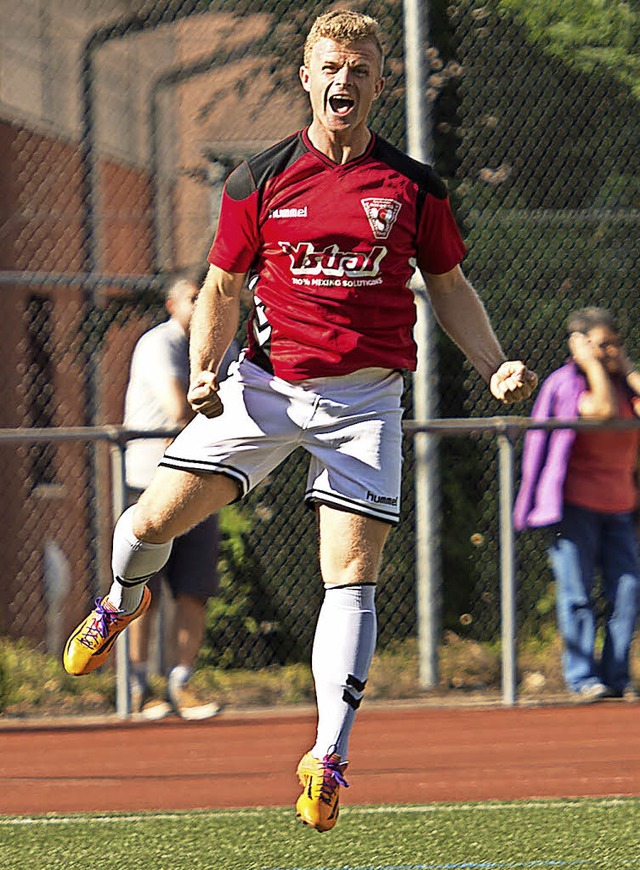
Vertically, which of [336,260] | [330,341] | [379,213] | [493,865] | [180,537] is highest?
[379,213]

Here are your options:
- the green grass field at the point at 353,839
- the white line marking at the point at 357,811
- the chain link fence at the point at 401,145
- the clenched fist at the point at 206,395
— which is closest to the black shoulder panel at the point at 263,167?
the clenched fist at the point at 206,395

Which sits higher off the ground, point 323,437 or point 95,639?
point 323,437

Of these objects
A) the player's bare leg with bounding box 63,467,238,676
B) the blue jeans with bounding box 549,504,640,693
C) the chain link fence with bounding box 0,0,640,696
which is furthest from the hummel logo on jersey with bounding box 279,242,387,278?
the chain link fence with bounding box 0,0,640,696

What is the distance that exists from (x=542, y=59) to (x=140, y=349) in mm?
3315

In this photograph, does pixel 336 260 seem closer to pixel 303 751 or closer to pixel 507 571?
pixel 303 751

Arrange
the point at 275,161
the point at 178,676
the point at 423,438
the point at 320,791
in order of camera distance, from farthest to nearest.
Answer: the point at 423,438 → the point at 178,676 → the point at 275,161 → the point at 320,791

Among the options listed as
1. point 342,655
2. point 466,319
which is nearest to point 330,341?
point 466,319

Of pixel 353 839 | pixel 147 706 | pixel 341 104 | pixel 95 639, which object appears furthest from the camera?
pixel 147 706

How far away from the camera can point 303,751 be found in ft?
25.0

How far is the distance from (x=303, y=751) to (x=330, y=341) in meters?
3.29

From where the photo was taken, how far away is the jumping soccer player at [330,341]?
468cm

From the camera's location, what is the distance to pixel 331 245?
185 inches

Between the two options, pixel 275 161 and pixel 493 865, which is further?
pixel 493 865

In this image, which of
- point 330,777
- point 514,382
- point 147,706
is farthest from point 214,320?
point 147,706
